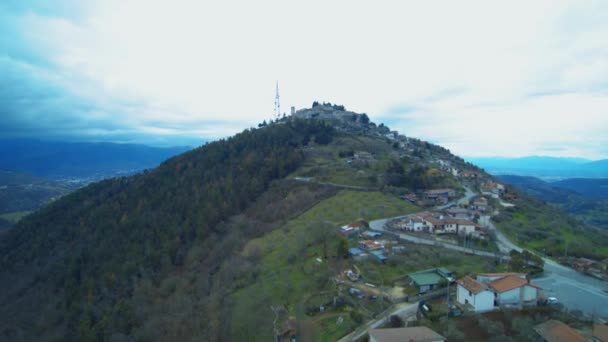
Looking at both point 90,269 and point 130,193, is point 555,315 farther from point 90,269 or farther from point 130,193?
point 130,193

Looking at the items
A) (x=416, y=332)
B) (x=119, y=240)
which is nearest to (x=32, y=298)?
(x=119, y=240)

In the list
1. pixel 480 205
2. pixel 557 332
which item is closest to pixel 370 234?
pixel 557 332

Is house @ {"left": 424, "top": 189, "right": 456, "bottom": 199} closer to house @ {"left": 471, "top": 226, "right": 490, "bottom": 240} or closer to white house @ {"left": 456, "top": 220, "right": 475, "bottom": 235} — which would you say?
house @ {"left": 471, "top": 226, "right": 490, "bottom": 240}

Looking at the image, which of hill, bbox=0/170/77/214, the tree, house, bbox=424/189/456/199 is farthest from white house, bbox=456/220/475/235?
hill, bbox=0/170/77/214

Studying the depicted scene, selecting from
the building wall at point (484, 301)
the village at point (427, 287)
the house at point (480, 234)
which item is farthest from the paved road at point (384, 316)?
the house at point (480, 234)

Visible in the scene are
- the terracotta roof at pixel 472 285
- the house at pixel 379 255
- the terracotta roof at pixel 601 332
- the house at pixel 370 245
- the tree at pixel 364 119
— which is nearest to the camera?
the terracotta roof at pixel 601 332

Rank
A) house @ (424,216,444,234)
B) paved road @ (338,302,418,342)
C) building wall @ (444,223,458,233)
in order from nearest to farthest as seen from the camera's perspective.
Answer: paved road @ (338,302,418,342)
building wall @ (444,223,458,233)
house @ (424,216,444,234)

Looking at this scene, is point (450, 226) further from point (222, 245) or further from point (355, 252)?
point (222, 245)

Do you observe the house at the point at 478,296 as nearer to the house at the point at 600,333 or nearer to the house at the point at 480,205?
the house at the point at 600,333
